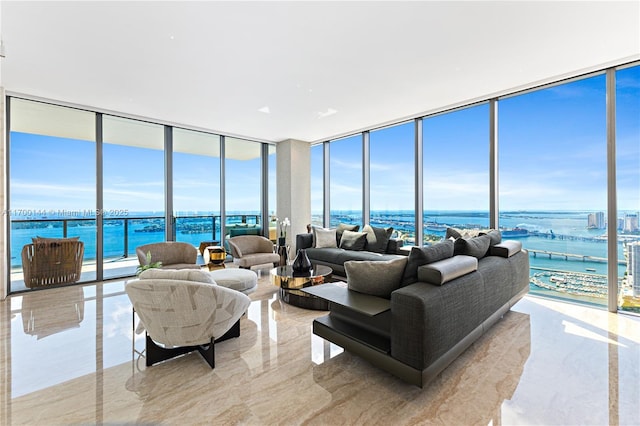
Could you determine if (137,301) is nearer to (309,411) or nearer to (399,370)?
(309,411)

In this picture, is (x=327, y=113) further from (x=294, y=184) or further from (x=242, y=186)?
(x=242, y=186)

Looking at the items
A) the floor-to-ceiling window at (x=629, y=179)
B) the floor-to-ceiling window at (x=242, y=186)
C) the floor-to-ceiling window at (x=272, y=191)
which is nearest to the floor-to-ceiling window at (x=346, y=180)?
the floor-to-ceiling window at (x=272, y=191)

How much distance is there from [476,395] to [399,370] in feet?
1.77

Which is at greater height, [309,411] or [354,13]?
[354,13]

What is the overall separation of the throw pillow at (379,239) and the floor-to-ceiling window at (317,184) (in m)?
2.23

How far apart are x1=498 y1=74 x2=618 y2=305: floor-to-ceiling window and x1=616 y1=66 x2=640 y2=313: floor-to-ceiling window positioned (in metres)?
0.14

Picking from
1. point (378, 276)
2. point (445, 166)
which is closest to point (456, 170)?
point (445, 166)

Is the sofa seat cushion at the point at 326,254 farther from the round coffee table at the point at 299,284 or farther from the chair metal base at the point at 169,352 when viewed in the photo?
the chair metal base at the point at 169,352

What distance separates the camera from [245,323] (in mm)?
3150

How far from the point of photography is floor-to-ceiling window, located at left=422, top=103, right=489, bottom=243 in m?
4.57

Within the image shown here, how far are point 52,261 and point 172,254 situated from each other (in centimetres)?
193

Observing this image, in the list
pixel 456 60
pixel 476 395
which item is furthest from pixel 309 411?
pixel 456 60

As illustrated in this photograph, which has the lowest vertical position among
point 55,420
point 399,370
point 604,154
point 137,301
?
point 55,420

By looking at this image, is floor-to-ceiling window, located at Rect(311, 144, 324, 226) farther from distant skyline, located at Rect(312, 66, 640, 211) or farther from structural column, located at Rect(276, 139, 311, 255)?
distant skyline, located at Rect(312, 66, 640, 211)
